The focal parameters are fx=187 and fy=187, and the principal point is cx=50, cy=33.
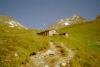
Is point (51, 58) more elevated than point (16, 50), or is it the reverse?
point (16, 50)

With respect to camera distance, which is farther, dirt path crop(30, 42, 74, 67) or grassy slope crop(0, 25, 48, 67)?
dirt path crop(30, 42, 74, 67)

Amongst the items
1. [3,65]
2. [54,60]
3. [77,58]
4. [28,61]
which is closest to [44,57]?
[54,60]

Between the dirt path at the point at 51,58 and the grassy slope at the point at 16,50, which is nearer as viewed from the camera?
the grassy slope at the point at 16,50

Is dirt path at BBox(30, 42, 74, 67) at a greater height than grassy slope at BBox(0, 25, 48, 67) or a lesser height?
lesser

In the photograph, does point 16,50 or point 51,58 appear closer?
point 16,50

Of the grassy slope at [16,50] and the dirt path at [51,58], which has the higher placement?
the grassy slope at [16,50]

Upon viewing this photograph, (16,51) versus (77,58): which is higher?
(16,51)

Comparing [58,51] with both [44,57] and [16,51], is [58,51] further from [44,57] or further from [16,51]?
[16,51]

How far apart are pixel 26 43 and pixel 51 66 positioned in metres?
6.06

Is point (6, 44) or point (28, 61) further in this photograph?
point (6, 44)

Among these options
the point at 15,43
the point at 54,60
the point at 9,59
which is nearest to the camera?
the point at 9,59

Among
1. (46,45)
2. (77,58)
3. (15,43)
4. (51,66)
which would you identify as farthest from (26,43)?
(77,58)

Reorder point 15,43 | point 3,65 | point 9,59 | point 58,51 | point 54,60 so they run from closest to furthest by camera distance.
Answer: point 3,65 → point 9,59 → point 54,60 → point 15,43 → point 58,51

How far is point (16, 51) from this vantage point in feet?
78.9
